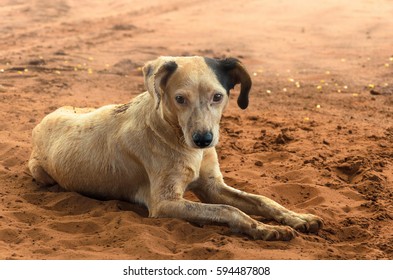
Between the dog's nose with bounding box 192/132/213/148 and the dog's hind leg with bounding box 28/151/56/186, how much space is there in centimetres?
189

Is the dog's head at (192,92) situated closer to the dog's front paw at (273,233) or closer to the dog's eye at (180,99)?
the dog's eye at (180,99)

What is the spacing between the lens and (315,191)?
→ 6238 millimetres

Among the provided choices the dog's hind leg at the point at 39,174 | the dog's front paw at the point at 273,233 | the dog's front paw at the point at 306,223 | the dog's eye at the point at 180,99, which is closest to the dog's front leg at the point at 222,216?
the dog's front paw at the point at 273,233

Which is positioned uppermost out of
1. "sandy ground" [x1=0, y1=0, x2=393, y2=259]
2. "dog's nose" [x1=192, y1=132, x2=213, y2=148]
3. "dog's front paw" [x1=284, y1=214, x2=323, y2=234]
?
"dog's nose" [x1=192, y1=132, x2=213, y2=148]

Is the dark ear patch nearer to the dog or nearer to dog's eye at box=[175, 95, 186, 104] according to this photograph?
the dog

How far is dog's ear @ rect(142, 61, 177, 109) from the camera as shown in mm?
5227

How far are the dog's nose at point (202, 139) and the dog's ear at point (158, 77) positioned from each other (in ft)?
1.42

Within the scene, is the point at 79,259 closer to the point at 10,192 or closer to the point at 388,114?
the point at 10,192

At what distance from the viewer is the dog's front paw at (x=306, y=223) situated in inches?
209

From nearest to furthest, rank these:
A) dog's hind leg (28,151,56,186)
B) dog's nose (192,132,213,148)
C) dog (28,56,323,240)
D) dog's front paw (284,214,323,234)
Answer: dog's nose (192,132,213,148), dog (28,56,323,240), dog's front paw (284,214,323,234), dog's hind leg (28,151,56,186)

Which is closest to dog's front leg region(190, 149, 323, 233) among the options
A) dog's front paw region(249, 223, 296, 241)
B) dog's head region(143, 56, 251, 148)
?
dog's front paw region(249, 223, 296, 241)

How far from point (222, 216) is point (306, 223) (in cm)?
64

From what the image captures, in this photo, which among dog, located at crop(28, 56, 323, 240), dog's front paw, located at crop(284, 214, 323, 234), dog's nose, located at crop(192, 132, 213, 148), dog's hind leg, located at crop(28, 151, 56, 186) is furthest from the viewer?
dog's hind leg, located at crop(28, 151, 56, 186)

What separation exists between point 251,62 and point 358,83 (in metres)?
2.37
